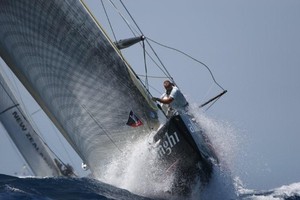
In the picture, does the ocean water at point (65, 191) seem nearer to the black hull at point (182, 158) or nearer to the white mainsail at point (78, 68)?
the black hull at point (182, 158)

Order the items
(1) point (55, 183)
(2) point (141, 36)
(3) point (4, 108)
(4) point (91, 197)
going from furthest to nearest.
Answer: (3) point (4, 108)
(2) point (141, 36)
(1) point (55, 183)
(4) point (91, 197)

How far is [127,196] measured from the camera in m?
7.92

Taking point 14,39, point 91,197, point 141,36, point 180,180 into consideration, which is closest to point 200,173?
point 180,180

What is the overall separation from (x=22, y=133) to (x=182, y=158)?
14.9 feet

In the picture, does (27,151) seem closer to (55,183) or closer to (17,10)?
(55,183)

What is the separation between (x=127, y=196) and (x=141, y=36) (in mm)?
3536

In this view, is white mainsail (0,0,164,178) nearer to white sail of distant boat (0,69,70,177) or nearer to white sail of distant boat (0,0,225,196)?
white sail of distant boat (0,0,225,196)

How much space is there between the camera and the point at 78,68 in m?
9.20

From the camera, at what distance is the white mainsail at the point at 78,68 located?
29.5 feet

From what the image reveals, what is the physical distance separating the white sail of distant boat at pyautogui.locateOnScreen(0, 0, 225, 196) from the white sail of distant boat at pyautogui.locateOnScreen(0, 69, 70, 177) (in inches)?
64.1

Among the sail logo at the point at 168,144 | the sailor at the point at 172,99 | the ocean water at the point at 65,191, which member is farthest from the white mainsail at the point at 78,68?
the ocean water at the point at 65,191

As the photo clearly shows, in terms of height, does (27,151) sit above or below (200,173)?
above

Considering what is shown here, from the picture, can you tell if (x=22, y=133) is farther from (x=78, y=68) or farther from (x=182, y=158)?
(x=182, y=158)

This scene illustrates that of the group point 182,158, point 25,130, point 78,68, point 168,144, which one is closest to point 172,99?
point 168,144
